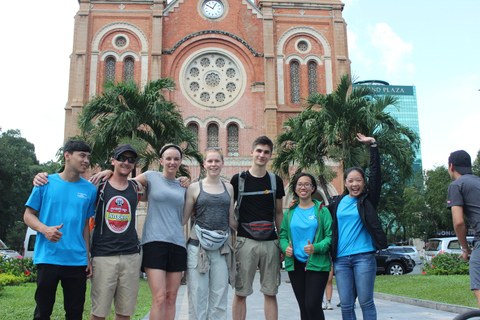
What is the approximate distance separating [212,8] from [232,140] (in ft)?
27.0

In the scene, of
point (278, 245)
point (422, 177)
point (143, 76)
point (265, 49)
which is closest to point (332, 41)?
point (265, 49)

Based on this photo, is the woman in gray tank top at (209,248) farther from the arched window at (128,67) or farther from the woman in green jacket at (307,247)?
the arched window at (128,67)

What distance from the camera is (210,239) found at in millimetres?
4371

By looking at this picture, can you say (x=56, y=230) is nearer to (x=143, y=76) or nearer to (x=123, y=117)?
(x=123, y=117)

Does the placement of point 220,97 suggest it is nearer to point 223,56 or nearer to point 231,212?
point 223,56

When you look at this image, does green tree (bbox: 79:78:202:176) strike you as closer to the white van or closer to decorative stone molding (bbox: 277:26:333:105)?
the white van

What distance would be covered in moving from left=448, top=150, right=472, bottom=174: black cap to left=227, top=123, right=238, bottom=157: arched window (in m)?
20.1

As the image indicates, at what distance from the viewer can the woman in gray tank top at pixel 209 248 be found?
437 centimetres

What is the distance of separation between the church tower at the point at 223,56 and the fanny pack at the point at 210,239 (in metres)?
19.4

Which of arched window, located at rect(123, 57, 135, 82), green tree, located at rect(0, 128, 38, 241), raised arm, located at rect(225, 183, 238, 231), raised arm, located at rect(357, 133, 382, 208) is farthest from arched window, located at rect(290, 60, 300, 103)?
raised arm, located at rect(225, 183, 238, 231)

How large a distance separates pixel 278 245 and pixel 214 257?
784 millimetres

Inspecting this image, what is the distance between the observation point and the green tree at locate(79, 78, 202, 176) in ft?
41.8

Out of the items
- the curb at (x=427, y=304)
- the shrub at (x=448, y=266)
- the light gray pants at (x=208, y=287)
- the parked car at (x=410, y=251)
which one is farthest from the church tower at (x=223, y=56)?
the light gray pants at (x=208, y=287)

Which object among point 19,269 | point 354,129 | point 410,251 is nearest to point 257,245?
point 19,269
